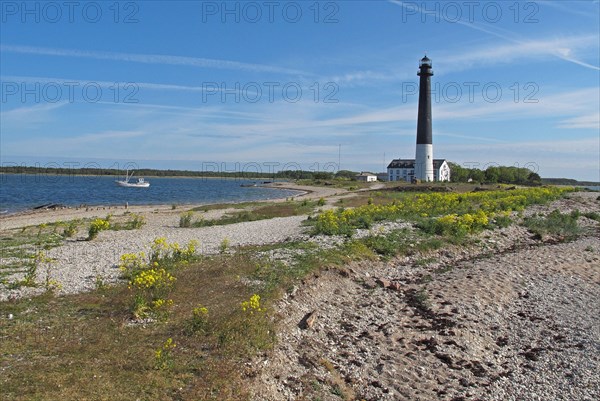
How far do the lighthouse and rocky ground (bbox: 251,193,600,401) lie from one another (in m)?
56.9

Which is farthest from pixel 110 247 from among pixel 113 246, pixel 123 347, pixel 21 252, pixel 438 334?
pixel 438 334

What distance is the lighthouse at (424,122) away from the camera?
7150 centimetres

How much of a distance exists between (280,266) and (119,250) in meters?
6.64

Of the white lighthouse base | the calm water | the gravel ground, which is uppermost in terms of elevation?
the white lighthouse base

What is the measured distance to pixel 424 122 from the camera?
72688mm

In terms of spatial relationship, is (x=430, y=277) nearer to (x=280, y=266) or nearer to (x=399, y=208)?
(x=280, y=266)

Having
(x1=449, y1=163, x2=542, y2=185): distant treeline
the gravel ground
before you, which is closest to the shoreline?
the gravel ground

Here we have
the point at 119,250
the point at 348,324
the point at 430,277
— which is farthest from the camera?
the point at 119,250

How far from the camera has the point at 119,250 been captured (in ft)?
56.4

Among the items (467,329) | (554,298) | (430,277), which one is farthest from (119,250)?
(554,298)

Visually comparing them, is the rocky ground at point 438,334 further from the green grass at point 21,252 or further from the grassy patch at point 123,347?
the green grass at point 21,252

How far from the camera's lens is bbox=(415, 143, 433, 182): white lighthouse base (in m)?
74.2

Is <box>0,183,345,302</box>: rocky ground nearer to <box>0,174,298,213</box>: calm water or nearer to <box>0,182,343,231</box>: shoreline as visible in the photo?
<box>0,182,343,231</box>: shoreline

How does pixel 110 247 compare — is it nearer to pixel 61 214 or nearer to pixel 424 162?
pixel 61 214
